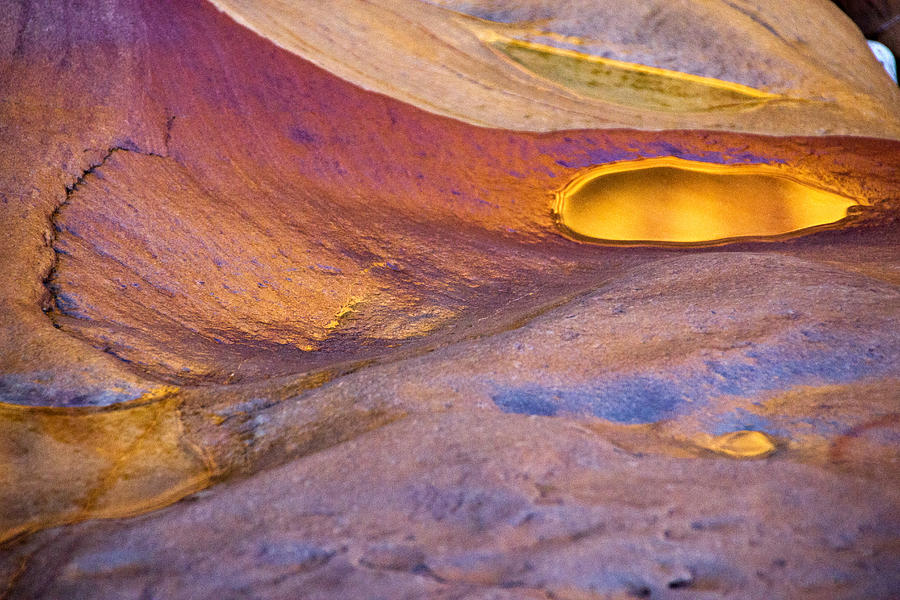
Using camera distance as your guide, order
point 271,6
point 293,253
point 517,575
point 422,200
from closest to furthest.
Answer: point 517,575 < point 293,253 < point 422,200 < point 271,6

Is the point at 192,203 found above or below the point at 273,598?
above

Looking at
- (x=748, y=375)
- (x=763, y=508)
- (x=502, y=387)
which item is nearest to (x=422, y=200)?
(x=502, y=387)

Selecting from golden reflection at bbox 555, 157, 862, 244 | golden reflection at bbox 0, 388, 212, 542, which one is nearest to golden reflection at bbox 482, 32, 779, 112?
golden reflection at bbox 555, 157, 862, 244

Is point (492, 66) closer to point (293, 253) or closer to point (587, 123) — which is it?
point (587, 123)

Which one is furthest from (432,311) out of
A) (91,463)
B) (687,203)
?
(687,203)

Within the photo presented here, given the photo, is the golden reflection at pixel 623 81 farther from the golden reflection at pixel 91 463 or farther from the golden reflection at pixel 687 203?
the golden reflection at pixel 91 463

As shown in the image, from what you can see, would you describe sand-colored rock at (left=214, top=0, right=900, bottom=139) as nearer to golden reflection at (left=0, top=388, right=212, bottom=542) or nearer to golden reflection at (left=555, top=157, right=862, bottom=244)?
golden reflection at (left=555, top=157, right=862, bottom=244)
